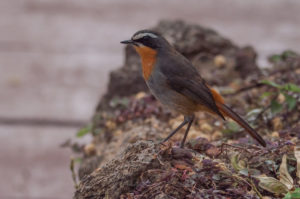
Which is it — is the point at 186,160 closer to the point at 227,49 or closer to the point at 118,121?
the point at 118,121

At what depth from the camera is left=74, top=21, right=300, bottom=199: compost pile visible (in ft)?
6.56

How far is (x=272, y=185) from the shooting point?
1.97m

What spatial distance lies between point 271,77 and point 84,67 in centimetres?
250

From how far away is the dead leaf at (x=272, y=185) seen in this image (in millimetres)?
1974

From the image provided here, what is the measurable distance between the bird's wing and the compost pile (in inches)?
8.6

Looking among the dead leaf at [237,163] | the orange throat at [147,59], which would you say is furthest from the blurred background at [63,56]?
the dead leaf at [237,163]

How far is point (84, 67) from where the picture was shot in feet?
18.5

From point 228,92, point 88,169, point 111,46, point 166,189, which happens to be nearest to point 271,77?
point 228,92

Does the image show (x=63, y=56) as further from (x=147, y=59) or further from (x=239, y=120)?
(x=239, y=120)

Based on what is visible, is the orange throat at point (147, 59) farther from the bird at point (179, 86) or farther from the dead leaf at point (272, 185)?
the dead leaf at point (272, 185)

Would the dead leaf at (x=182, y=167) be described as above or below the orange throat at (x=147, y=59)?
below

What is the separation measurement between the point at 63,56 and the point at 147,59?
306cm

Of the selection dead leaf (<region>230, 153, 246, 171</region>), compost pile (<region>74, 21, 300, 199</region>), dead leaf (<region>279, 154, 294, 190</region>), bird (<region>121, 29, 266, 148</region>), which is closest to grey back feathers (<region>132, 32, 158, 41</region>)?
bird (<region>121, 29, 266, 148</region>)

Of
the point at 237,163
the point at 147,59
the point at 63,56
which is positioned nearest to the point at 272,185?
the point at 237,163
